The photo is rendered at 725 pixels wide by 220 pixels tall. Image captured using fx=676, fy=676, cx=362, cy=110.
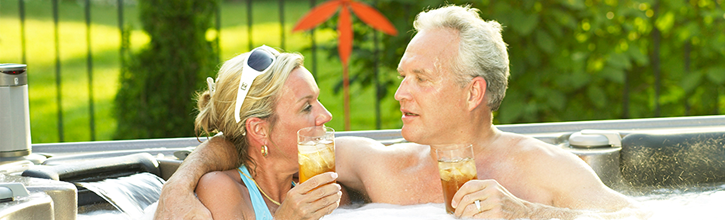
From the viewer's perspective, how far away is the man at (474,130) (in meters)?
2.29

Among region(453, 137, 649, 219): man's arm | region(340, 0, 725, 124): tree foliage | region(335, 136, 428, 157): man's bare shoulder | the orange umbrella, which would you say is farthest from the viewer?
region(340, 0, 725, 124): tree foliage

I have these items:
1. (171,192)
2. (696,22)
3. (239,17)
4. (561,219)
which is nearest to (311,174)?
(171,192)

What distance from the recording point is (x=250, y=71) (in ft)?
7.27

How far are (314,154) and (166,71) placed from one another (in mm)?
2775

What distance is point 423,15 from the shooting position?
258 centimetres

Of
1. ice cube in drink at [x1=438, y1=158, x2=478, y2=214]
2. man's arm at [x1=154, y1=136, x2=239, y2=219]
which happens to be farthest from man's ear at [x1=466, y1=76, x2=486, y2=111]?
man's arm at [x1=154, y1=136, x2=239, y2=219]

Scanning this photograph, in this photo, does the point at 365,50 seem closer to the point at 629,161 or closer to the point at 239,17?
the point at 629,161

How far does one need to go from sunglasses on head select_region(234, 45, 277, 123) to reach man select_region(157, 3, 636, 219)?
214 mm

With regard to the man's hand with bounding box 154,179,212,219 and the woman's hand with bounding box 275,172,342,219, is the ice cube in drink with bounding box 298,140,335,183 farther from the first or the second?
the man's hand with bounding box 154,179,212,219

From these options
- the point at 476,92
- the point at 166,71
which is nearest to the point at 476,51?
the point at 476,92

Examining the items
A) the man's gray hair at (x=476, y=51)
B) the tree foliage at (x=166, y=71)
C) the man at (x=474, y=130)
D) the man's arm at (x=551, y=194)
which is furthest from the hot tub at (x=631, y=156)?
the tree foliage at (x=166, y=71)

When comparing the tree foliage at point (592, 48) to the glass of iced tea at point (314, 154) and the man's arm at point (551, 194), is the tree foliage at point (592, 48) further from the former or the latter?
the glass of iced tea at point (314, 154)

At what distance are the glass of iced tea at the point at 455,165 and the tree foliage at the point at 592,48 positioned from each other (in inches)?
77.5

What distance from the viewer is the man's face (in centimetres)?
246
